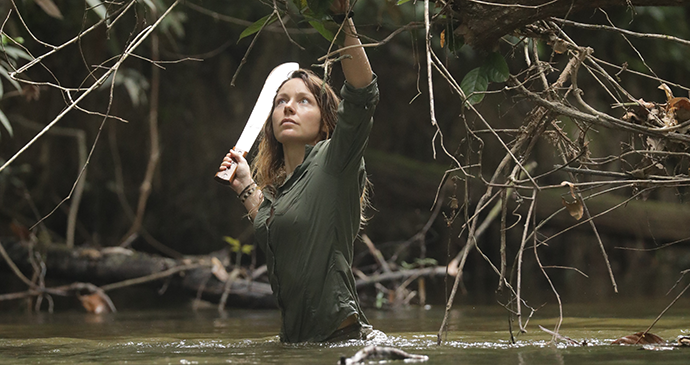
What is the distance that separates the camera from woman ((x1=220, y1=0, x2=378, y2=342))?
89.2 inches

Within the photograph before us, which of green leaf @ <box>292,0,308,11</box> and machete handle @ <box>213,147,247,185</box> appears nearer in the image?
green leaf @ <box>292,0,308,11</box>

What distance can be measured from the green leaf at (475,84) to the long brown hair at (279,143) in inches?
22.9

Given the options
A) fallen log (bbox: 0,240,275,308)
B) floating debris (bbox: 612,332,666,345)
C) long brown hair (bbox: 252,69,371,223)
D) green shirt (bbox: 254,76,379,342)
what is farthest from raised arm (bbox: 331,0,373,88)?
fallen log (bbox: 0,240,275,308)

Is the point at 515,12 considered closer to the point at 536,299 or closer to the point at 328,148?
the point at 328,148

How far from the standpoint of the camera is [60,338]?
2.88m

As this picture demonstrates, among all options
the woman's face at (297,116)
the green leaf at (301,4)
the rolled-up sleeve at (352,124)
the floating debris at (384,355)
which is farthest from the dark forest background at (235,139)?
the floating debris at (384,355)

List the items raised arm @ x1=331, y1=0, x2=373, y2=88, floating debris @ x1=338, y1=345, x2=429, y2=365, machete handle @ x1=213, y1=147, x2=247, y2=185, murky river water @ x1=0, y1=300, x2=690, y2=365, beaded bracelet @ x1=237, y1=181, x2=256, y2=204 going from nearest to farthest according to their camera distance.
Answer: floating debris @ x1=338, y1=345, x2=429, y2=365, murky river water @ x1=0, y1=300, x2=690, y2=365, raised arm @ x1=331, y1=0, x2=373, y2=88, machete handle @ x1=213, y1=147, x2=247, y2=185, beaded bracelet @ x1=237, y1=181, x2=256, y2=204

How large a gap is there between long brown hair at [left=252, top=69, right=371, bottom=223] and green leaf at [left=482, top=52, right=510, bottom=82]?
2.04 ft

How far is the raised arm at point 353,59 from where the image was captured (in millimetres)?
2061

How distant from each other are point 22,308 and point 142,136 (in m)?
2.54

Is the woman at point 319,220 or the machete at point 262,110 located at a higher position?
the machete at point 262,110

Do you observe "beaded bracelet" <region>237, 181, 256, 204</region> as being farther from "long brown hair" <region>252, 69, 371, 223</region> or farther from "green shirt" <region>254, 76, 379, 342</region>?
"green shirt" <region>254, 76, 379, 342</region>

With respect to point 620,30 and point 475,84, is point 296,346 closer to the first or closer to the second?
point 475,84

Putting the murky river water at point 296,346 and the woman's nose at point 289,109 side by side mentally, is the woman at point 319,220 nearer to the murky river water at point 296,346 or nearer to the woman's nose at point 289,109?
the woman's nose at point 289,109
